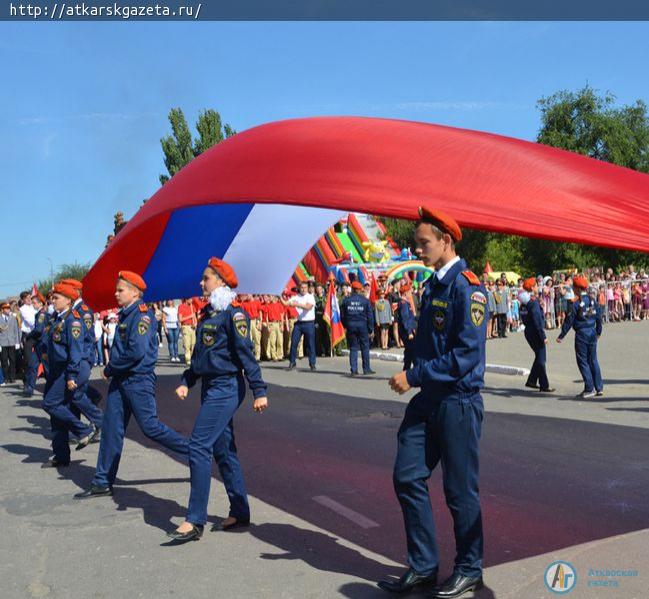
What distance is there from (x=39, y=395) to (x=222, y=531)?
10.5 metres

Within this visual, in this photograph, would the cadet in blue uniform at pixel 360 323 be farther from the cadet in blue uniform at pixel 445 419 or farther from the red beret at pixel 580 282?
the cadet in blue uniform at pixel 445 419

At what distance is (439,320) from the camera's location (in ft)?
13.3

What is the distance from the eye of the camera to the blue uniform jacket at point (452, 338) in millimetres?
3902

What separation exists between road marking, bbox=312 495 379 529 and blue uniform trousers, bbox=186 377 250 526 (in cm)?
73

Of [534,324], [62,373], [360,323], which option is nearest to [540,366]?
[534,324]

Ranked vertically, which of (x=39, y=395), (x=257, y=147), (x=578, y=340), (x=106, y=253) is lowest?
(x=39, y=395)

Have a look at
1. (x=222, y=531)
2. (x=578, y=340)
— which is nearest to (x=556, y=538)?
(x=222, y=531)

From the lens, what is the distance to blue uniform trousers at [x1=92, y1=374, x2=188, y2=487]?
6.48m

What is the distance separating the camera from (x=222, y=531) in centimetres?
539

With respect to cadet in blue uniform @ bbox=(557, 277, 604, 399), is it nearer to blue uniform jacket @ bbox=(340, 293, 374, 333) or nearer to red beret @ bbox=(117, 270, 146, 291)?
blue uniform jacket @ bbox=(340, 293, 374, 333)

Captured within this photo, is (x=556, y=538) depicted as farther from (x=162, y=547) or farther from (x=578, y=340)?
(x=578, y=340)

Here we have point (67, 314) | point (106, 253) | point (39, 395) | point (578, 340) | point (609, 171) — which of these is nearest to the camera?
point (609, 171)

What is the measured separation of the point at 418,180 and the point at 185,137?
173ft

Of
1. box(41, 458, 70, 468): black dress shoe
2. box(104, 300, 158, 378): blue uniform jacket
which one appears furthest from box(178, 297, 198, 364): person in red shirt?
box(104, 300, 158, 378): blue uniform jacket
